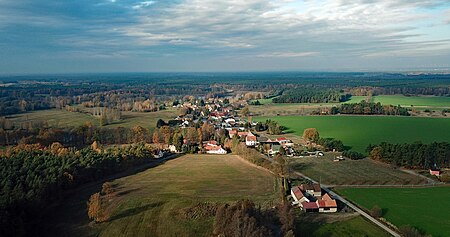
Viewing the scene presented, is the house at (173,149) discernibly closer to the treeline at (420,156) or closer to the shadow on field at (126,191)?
the shadow on field at (126,191)

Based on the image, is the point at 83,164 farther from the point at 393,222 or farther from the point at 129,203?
the point at 393,222

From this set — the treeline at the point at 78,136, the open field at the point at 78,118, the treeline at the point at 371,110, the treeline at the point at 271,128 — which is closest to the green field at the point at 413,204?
the treeline at the point at 271,128

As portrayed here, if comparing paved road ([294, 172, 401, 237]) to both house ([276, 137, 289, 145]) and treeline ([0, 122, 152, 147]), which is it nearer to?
house ([276, 137, 289, 145])

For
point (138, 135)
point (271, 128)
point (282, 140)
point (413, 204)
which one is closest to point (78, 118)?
point (138, 135)

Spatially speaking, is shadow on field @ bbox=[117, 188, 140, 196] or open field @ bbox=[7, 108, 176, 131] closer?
shadow on field @ bbox=[117, 188, 140, 196]

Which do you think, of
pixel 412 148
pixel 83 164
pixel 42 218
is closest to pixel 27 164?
pixel 83 164

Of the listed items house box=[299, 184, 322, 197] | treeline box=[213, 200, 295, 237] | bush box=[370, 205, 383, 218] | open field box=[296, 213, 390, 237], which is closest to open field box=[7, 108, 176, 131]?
house box=[299, 184, 322, 197]

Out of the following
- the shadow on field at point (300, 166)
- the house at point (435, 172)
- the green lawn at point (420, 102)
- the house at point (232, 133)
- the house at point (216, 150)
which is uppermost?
the green lawn at point (420, 102)
